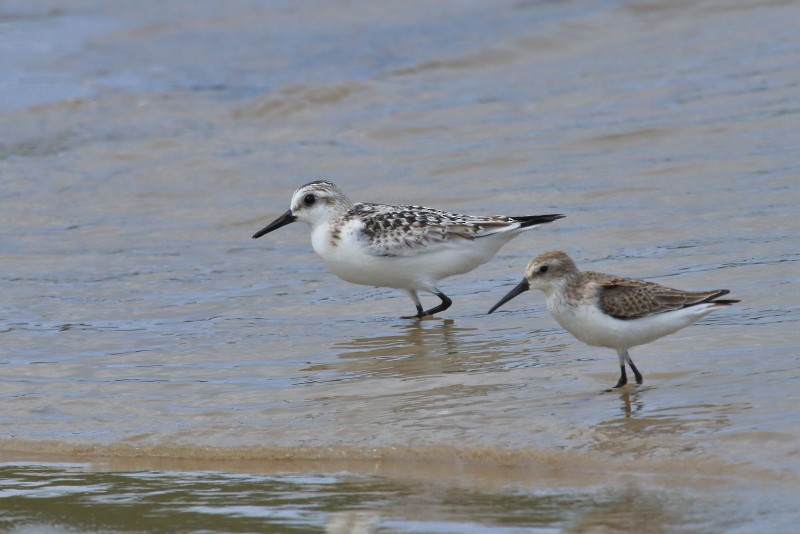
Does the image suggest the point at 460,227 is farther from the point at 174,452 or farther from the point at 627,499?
the point at 627,499

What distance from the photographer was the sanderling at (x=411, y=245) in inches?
420

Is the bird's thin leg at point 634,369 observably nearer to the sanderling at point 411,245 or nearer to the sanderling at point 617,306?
the sanderling at point 617,306

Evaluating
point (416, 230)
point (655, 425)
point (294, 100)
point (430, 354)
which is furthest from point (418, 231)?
point (294, 100)

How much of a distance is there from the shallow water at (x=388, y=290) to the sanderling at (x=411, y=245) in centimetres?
41

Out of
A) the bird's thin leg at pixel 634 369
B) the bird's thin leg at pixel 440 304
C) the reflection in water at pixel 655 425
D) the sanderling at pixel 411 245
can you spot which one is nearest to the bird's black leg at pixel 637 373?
the bird's thin leg at pixel 634 369

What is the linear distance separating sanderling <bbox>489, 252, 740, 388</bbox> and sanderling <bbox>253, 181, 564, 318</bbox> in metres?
2.58

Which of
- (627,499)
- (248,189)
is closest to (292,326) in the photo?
(627,499)

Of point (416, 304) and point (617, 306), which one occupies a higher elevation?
point (617, 306)

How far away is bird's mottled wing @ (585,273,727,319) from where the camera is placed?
7684mm

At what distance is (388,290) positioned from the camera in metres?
12.3

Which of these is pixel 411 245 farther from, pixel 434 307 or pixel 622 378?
pixel 622 378

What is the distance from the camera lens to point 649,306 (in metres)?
7.70

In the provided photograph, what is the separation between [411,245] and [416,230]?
0.17m

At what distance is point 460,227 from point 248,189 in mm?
6119
